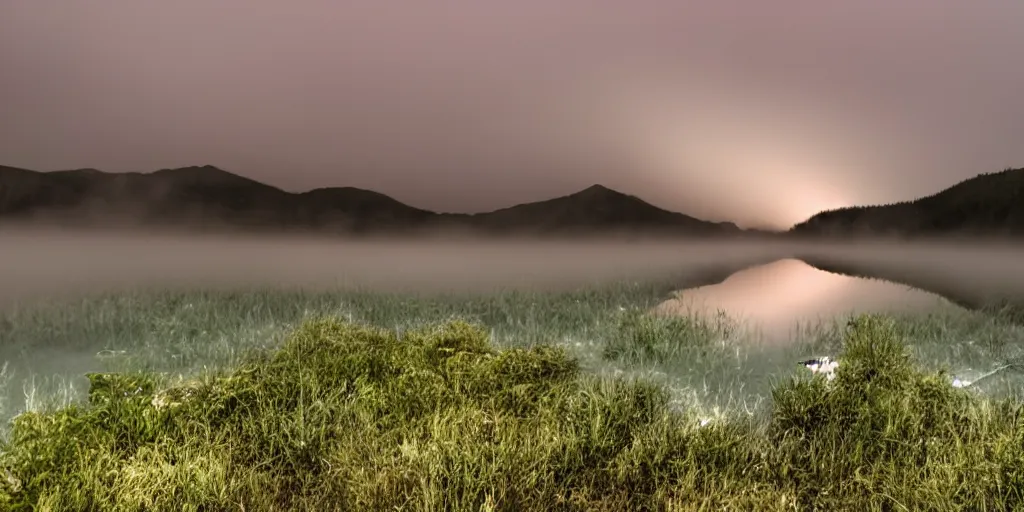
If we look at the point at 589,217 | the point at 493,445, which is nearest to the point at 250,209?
the point at 589,217

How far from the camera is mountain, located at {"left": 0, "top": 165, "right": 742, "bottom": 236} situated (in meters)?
112

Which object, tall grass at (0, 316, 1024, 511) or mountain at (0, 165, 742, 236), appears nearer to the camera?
tall grass at (0, 316, 1024, 511)

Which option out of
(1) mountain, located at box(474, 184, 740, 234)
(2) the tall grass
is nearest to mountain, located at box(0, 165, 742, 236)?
(1) mountain, located at box(474, 184, 740, 234)

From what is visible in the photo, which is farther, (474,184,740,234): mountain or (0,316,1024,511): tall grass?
(474,184,740,234): mountain

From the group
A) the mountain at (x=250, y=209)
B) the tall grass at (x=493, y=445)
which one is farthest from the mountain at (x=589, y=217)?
the tall grass at (x=493, y=445)

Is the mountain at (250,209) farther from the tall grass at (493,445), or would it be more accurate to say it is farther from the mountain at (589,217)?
the tall grass at (493,445)

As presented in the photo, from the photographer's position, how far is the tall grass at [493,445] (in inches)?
154

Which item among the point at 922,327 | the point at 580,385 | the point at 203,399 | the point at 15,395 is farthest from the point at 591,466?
the point at 922,327

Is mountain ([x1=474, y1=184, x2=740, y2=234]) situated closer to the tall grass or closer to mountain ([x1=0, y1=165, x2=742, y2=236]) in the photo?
mountain ([x1=0, y1=165, x2=742, y2=236])

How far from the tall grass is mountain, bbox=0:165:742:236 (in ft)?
380

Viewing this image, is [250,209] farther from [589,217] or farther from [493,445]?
[493,445]

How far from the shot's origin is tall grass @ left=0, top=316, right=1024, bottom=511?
3.92m

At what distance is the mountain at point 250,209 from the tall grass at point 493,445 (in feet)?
380

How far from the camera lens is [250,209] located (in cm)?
14412
